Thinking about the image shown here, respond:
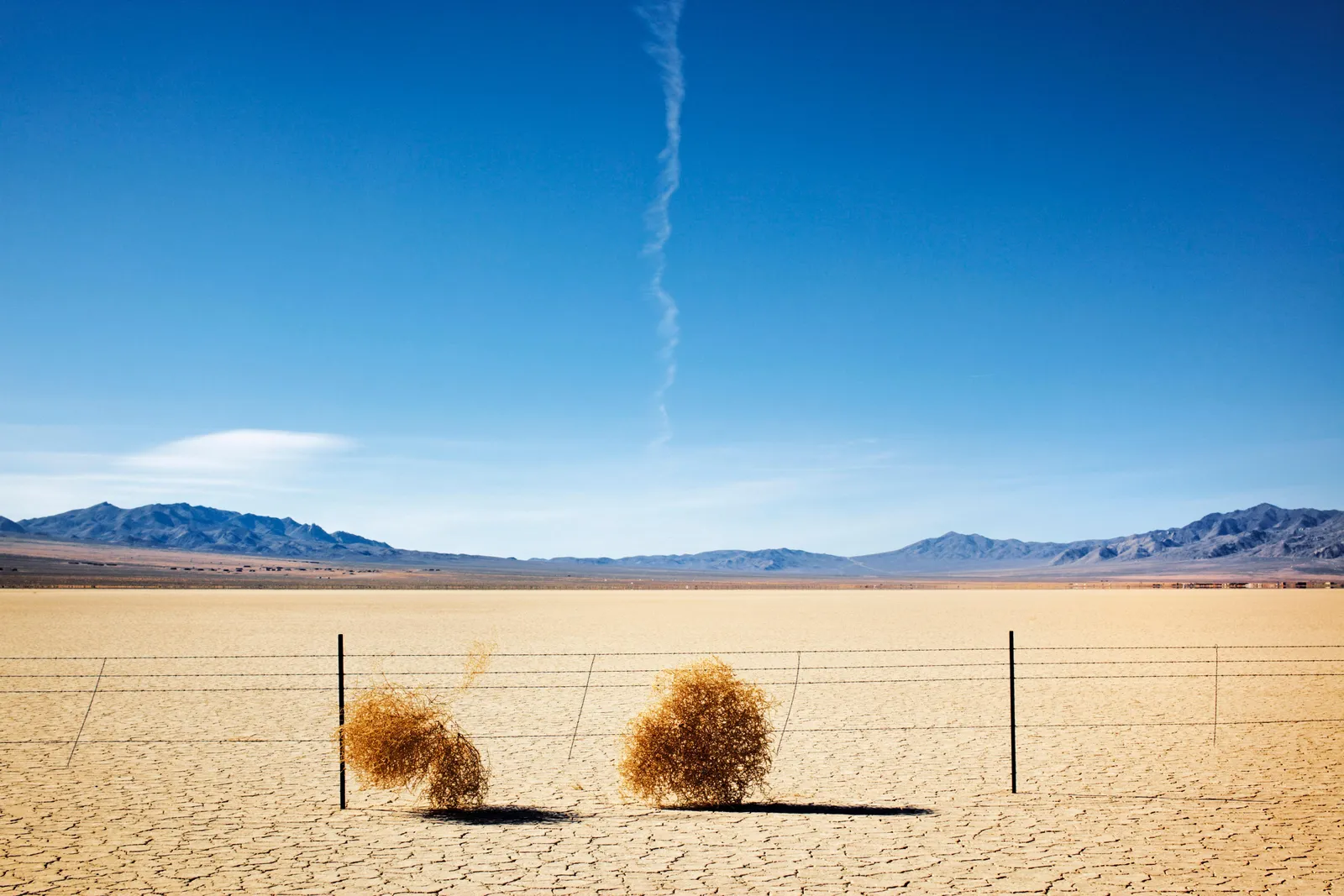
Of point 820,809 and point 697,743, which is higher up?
point 697,743

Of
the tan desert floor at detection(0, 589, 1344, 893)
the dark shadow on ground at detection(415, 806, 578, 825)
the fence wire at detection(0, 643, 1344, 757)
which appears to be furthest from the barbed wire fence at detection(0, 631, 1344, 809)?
the dark shadow on ground at detection(415, 806, 578, 825)

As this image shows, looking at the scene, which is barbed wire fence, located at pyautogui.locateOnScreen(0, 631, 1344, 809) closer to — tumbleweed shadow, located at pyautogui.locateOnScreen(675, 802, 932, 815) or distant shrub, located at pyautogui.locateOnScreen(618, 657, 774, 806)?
tumbleweed shadow, located at pyautogui.locateOnScreen(675, 802, 932, 815)

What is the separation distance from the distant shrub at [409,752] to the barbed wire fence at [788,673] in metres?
3.74

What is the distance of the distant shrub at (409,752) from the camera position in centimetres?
956

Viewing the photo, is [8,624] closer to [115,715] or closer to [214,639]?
[214,639]

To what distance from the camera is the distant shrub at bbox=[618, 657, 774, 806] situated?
32.0 ft

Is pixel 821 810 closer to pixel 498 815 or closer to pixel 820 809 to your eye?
pixel 820 809

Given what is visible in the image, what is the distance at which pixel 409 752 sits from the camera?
9.57 m

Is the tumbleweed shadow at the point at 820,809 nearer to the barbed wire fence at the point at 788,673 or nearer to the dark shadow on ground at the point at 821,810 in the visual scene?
the dark shadow on ground at the point at 821,810

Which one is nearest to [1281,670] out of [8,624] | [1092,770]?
[1092,770]

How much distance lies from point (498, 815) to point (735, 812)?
232 cm

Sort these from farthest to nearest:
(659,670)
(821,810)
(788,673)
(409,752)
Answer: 1. (788,673)
2. (659,670)
3. (821,810)
4. (409,752)

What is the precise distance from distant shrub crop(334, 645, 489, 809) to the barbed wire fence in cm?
374

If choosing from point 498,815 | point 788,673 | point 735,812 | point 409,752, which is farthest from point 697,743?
point 788,673
